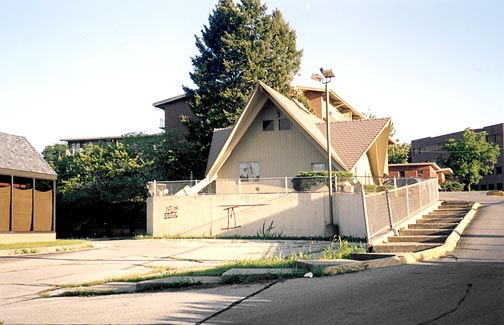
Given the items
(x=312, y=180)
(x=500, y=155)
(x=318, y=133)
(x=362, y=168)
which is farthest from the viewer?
(x=500, y=155)

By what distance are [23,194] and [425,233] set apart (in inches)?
800

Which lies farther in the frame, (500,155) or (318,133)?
(500,155)

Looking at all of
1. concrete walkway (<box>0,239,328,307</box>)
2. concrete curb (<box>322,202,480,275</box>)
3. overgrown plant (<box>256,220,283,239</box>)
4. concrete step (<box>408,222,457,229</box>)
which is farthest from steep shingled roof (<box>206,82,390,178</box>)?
concrete curb (<box>322,202,480,275</box>)

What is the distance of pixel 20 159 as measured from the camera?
2916 cm

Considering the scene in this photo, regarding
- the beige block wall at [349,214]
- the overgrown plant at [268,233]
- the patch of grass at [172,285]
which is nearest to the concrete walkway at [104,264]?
the patch of grass at [172,285]

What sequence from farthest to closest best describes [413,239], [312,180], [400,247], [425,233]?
1. [312,180]
2. [425,233]
3. [413,239]
4. [400,247]

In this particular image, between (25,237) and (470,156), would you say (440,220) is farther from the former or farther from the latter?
(470,156)

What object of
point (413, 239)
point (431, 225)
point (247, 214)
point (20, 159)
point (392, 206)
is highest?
point (20, 159)

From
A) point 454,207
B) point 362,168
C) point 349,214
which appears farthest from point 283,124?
point 454,207

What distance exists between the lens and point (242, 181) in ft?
94.2

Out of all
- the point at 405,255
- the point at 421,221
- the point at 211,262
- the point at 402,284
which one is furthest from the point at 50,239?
the point at 402,284

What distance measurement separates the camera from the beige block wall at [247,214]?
86.9 feet

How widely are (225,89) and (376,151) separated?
1327 centimetres

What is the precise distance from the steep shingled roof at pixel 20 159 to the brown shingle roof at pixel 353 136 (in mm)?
16326
